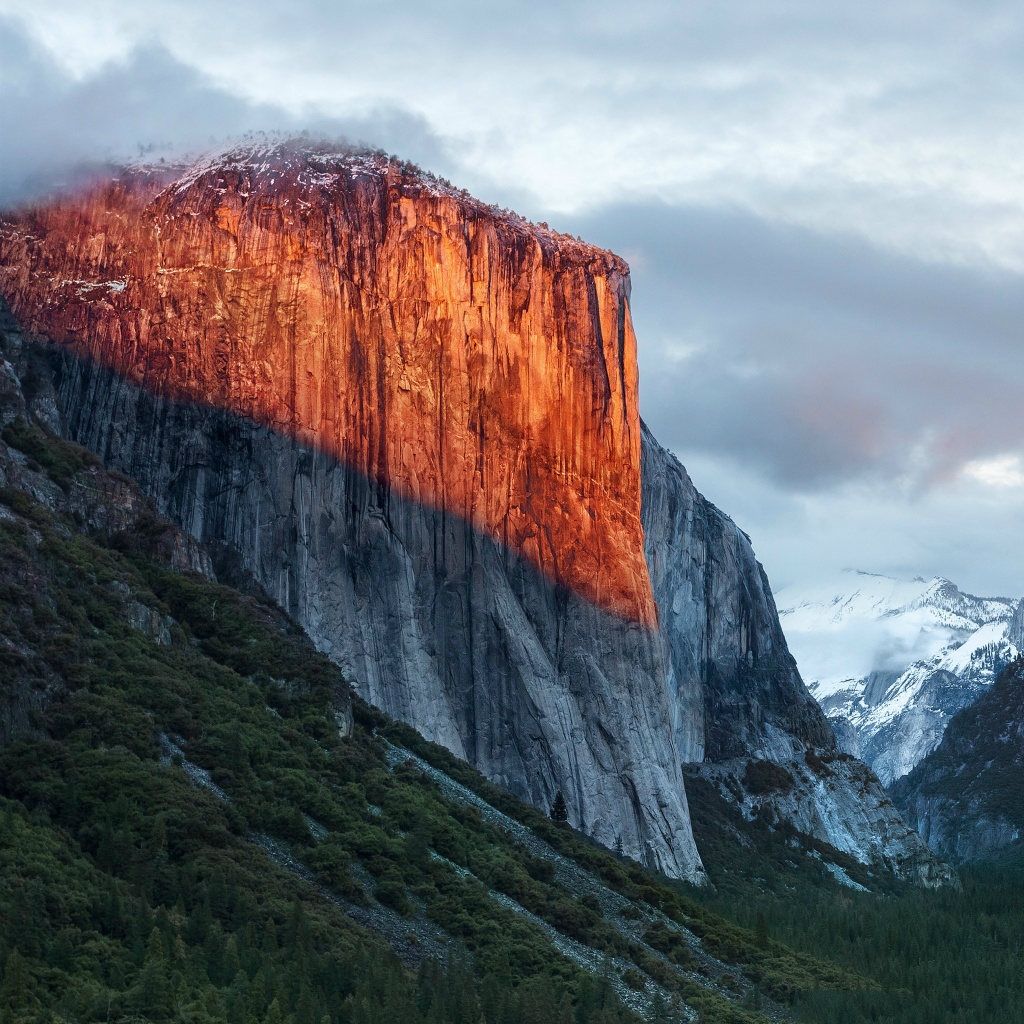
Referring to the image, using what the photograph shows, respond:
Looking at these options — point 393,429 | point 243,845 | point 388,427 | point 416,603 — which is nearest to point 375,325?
point 388,427

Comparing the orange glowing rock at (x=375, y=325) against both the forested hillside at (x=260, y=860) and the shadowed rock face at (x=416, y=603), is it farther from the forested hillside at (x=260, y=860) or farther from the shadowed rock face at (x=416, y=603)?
the forested hillside at (x=260, y=860)

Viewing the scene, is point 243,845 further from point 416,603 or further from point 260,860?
point 416,603

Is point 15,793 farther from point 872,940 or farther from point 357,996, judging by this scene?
point 872,940

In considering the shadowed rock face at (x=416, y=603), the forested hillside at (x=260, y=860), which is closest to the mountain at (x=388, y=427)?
the shadowed rock face at (x=416, y=603)

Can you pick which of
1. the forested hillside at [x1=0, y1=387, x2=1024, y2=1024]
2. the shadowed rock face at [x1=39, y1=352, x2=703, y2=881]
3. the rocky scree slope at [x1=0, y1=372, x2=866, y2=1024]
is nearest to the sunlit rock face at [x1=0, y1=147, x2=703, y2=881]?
the shadowed rock face at [x1=39, y1=352, x2=703, y2=881]

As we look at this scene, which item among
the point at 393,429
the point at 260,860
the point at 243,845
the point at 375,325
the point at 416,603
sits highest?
the point at 375,325

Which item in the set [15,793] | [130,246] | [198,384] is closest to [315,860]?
[15,793]
